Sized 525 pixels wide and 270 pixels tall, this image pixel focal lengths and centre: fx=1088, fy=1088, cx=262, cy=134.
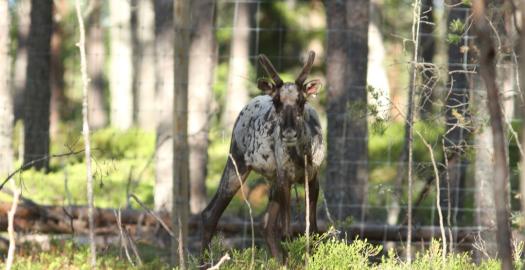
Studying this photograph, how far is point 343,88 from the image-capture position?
469 inches

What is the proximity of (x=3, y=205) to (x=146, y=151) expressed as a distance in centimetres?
1206

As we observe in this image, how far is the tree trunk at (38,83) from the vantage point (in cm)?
1422

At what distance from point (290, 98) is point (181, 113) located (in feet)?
5.19

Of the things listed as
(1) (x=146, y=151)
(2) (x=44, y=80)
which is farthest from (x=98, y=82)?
(2) (x=44, y=80)

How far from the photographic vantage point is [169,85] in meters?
12.2

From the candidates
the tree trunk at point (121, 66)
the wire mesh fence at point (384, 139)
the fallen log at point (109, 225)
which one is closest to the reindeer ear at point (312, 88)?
the wire mesh fence at point (384, 139)

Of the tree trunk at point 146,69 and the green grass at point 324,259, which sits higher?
the tree trunk at point 146,69

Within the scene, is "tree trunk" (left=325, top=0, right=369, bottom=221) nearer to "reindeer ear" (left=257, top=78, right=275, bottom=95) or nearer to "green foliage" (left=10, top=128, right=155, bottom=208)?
"green foliage" (left=10, top=128, right=155, bottom=208)

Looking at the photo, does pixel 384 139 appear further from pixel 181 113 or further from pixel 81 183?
pixel 181 113

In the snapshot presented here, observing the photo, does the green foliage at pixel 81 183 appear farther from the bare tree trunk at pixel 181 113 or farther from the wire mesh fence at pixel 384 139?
the bare tree trunk at pixel 181 113

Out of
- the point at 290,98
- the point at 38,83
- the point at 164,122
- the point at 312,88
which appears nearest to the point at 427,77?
the point at 312,88

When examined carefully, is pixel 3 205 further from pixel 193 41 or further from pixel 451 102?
pixel 451 102

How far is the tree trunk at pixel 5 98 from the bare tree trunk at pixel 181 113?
2.26 m

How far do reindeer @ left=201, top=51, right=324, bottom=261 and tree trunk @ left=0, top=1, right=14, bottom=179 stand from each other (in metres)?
2.89
